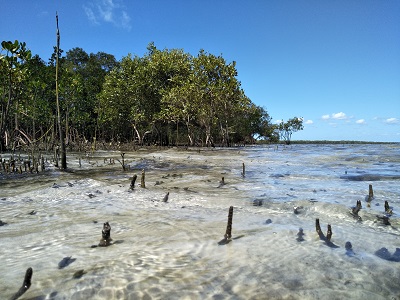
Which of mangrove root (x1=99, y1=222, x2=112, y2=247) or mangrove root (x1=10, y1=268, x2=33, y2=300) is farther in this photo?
mangrove root (x1=99, y1=222, x2=112, y2=247)

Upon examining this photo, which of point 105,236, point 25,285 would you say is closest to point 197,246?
point 105,236

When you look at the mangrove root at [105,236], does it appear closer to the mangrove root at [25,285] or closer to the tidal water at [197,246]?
the tidal water at [197,246]

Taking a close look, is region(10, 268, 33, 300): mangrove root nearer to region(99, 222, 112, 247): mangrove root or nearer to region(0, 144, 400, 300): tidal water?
region(0, 144, 400, 300): tidal water

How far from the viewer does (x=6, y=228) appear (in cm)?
356

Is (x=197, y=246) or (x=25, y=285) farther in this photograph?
(x=197, y=246)

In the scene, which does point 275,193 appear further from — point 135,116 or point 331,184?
point 135,116

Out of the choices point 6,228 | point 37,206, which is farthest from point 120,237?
point 37,206

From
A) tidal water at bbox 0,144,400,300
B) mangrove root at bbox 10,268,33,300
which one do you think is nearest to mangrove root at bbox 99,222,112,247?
tidal water at bbox 0,144,400,300

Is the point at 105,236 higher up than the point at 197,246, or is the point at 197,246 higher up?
the point at 105,236

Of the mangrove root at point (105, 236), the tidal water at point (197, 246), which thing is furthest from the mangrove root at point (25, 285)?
the mangrove root at point (105, 236)

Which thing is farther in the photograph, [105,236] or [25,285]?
[105,236]

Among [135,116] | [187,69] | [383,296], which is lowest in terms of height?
[383,296]

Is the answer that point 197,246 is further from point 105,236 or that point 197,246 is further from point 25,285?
point 25,285

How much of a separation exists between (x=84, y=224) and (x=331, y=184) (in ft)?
18.1
